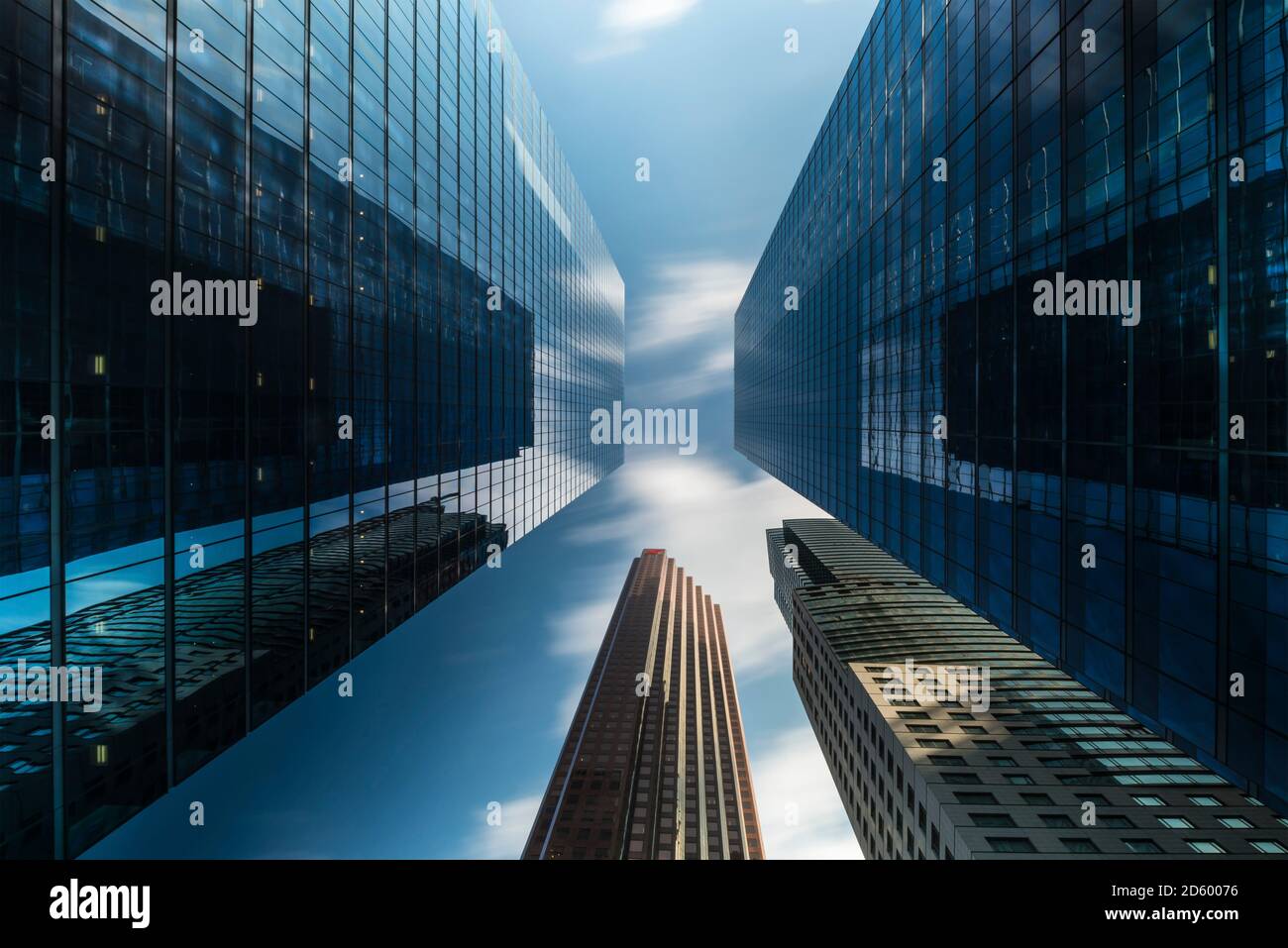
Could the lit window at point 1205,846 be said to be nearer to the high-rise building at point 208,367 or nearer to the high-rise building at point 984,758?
the high-rise building at point 984,758

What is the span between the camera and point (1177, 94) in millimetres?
16484

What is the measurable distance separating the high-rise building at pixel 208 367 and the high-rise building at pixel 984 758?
133ft

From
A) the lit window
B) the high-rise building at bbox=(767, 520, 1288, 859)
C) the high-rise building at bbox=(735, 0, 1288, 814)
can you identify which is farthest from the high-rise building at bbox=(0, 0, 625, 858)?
the lit window

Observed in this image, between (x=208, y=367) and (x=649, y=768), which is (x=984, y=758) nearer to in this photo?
(x=208, y=367)

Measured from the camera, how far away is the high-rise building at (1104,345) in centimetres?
1463

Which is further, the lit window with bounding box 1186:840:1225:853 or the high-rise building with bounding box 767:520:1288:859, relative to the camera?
the high-rise building with bounding box 767:520:1288:859

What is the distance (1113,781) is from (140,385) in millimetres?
61237

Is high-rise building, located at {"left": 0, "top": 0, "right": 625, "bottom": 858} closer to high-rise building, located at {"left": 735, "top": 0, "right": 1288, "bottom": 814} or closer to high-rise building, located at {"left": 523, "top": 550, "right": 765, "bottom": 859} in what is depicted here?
high-rise building, located at {"left": 735, "top": 0, "right": 1288, "bottom": 814}

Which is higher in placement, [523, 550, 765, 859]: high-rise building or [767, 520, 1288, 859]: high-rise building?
[767, 520, 1288, 859]: high-rise building

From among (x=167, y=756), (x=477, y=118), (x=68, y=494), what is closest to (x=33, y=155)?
(x=68, y=494)

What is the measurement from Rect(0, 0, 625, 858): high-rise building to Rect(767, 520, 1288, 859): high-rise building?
133ft

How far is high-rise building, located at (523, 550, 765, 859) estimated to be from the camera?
10312 centimetres

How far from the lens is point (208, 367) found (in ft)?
58.1

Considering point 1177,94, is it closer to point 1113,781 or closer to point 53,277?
point 53,277
